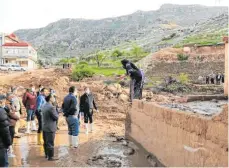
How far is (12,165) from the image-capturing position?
9039 mm

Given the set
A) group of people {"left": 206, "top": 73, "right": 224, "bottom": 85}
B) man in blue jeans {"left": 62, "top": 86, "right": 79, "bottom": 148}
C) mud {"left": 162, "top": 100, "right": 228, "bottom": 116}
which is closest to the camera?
mud {"left": 162, "top": 100, "right": 228, "bottom": 116}

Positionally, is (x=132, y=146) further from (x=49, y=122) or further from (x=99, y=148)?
(x=49, y=122)

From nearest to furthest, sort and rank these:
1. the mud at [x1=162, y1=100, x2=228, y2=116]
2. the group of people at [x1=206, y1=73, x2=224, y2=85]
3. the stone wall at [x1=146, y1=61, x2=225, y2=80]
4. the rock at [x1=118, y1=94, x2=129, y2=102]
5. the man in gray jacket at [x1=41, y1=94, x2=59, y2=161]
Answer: the man in gray jacket at [x1=41, y1=94, x2=59, y2=161] < the mud at [x1=162, y1=100, x2=228, y2=116] < the rock at [x1=118, y1=94, x2=129, y2=102] < the group of people at [x1=206, y1=73, x2=224, y2=85] < the stone wall at [x1=146, y1=61, x2=225, y2=80]

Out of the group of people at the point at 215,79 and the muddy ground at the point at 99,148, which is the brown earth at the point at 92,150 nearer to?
the muddy ground at the point at 99,148

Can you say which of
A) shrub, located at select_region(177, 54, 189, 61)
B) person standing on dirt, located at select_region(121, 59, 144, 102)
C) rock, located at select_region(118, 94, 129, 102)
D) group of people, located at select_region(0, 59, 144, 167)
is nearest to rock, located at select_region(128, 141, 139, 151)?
group of people, located at select_region(0, 59, 144, 167)

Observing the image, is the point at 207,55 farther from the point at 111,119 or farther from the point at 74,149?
the point at 74,149

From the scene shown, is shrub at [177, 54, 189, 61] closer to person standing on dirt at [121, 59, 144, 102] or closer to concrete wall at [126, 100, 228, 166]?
person standing on dirt at [121, 59, 144, 102]

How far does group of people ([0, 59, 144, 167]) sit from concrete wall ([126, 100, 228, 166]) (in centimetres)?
186

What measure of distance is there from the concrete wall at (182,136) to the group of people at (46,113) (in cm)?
186

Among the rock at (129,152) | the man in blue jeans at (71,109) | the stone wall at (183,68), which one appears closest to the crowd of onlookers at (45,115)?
the man in blue jeans at (71,109)

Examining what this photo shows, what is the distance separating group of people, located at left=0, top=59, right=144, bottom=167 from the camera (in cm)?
733

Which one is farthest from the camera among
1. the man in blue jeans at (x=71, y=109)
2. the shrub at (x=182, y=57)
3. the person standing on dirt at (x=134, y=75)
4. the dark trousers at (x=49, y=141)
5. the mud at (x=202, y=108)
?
the shrub at (x=182, y=57)

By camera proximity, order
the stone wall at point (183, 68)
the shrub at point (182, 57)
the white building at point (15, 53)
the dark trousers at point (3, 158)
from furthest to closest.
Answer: the white building at point (15, 53) → the shrub at point (182, 57) → the stone wall at point (183, 68) → the dark trousers at point (3, 158)

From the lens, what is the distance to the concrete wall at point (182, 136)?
6016 millimetres
